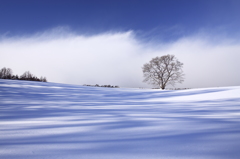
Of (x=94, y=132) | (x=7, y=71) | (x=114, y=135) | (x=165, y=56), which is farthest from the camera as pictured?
(x=7, y=71)

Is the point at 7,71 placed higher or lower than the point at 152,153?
higher

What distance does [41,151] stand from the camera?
4.28ft

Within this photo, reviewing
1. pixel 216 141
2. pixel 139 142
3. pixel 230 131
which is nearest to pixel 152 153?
pixel 139 142

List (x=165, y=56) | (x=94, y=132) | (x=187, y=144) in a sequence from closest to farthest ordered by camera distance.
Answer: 1. (x=187, y=144)
2. (x=94, y=132)
3. (x=165, y=56)

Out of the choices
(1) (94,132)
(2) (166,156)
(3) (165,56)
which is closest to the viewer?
(2) (166,156)

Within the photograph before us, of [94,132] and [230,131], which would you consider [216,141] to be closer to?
[230,131]

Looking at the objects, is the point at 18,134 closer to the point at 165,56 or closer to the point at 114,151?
the point at 114,151

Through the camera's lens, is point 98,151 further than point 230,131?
No

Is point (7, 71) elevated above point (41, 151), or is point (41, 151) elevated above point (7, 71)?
point (7, 71)

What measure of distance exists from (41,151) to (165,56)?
71.0 feet

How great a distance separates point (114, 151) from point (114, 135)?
426mm

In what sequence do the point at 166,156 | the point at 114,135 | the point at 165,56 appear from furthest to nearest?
the point at 165,56, the point at 114,135, the point at 166,156

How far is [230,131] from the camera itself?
5.86 ft

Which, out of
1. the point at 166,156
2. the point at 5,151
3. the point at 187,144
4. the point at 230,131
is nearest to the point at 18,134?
the point at 5,151
